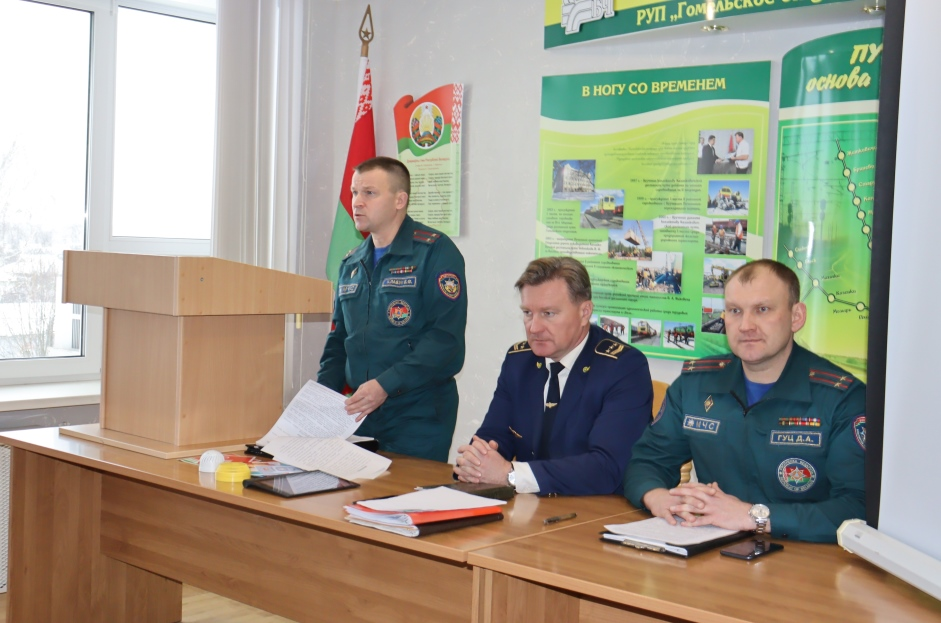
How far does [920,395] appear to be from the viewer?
161cm

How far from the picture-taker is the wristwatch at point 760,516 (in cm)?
188

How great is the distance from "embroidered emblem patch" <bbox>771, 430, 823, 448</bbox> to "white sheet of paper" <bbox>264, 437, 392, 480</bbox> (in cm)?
102

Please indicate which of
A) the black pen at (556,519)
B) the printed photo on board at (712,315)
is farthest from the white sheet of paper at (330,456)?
the printed photo on board at (712,315)

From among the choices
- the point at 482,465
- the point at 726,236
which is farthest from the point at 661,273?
the point at 482,465

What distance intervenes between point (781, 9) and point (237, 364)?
2088 millimetres

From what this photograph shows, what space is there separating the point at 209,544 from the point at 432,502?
89cm

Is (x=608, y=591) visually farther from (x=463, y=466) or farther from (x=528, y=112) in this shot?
(x=528, y=112)

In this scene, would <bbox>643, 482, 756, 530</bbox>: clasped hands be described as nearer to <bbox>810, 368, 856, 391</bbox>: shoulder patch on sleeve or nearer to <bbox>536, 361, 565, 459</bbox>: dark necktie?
<bbox>810, 368, 856, 391</bbox>: shoulder patch on sleeve

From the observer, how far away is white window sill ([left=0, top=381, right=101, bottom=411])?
13.1ft

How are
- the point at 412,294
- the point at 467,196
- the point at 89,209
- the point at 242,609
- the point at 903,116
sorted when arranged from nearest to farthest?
the point at 903,116 → the point at 412,294 → the point at 242,609 → the point at 467,196 → the point at 89,209

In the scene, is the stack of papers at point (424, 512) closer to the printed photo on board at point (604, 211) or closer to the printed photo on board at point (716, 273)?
the printed photo on board at point (716, 273)

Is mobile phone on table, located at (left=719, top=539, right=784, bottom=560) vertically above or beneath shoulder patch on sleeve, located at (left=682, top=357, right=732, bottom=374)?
beneath

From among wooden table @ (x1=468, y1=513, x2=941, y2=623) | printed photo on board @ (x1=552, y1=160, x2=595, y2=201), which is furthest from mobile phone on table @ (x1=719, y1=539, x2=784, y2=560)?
printed photo on board @ (x1=552, y1=160, x2=595, y2=201)

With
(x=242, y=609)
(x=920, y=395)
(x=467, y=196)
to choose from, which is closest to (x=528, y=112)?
(x=467, y=196)
